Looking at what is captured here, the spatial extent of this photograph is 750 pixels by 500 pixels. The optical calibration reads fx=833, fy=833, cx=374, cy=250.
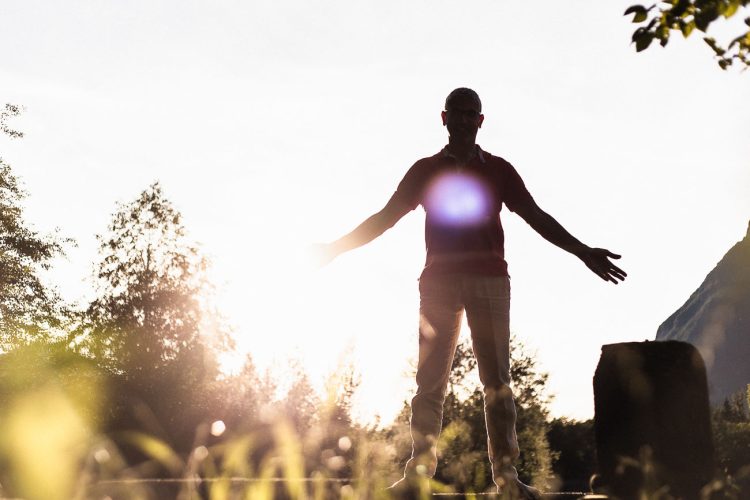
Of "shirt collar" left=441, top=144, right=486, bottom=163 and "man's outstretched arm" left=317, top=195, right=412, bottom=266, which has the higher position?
"shirt collar" left=441, top=144, right=486, bottom=163

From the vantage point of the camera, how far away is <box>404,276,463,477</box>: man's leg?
237 inches

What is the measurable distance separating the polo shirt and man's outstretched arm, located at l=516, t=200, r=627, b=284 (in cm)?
11

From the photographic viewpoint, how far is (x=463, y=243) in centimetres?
614

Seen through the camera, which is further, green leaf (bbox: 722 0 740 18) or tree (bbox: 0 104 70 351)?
tree (bbox: 0 104 70 351)

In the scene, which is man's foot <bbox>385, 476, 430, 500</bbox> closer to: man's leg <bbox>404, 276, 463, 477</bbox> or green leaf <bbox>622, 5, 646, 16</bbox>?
man's leg <bbox>404, 276, 463, 477</bbox>

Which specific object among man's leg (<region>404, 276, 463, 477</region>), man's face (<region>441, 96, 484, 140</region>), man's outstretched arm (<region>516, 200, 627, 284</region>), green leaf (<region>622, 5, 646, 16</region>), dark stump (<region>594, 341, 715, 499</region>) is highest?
man's face (<region>441, 96, 484, 140</region>)

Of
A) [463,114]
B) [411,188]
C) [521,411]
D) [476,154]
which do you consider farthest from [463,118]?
[521,411]

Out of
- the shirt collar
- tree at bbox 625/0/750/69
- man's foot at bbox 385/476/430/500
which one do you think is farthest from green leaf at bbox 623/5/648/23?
man's foot at bbox 385/476/430/500

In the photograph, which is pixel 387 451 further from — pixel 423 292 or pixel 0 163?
pixel 0 163

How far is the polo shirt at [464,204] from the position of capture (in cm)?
611

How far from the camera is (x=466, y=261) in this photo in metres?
6.07

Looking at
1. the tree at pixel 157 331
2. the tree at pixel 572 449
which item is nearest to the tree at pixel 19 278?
the tree at pixel 157 331

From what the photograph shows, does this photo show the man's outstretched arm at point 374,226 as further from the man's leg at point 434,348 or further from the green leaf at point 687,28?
the green leaf at point 687,28

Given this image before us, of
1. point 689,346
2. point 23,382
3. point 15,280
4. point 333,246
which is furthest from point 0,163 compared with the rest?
point 689,346
